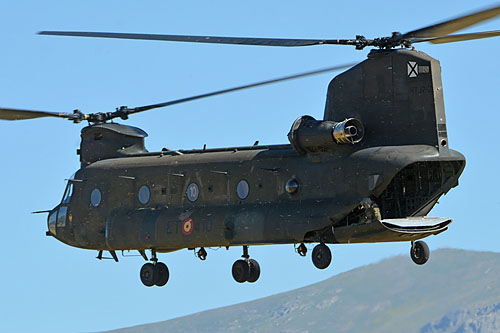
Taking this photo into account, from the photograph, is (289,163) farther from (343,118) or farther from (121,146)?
(121,146)

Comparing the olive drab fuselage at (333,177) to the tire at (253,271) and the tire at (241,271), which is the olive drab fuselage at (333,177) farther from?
the tire at (253,271)

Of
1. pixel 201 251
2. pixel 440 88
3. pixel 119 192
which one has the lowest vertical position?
pixel 201 251

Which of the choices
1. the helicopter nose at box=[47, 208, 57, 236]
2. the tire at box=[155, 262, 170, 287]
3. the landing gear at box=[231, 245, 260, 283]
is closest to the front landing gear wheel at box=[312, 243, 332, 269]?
the landing gear at box=[231, 245, 260, 283]

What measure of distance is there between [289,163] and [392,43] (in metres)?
4.90

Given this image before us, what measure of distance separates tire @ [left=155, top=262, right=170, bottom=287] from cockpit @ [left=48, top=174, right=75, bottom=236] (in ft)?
13.9

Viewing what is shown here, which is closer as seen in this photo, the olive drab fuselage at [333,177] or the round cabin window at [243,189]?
the olive drab fuselage at [333,177]

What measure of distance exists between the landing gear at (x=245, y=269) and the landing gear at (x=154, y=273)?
2.97 m

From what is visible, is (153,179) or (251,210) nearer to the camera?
(251,210)

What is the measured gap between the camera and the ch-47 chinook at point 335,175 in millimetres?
29562

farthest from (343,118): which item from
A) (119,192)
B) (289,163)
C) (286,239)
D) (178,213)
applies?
(119,192)

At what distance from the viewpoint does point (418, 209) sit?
3036 centimetres

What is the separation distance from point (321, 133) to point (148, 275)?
362 inches

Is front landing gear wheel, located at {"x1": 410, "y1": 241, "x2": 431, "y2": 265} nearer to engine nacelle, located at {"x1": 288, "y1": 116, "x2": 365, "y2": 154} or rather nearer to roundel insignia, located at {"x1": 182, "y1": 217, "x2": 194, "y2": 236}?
engine nacelle, located at {"x1": 288, "y1": 116, "x2": 365, "y2": 154}

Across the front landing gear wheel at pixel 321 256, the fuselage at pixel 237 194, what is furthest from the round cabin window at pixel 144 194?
the front landing gear wheel at pixel 321 256
